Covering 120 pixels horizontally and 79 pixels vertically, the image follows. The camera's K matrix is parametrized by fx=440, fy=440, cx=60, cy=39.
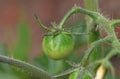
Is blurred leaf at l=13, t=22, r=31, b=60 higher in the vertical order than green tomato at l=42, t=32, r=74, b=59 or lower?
lower

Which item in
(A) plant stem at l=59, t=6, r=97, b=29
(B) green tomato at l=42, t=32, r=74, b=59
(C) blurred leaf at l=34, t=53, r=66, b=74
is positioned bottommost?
(C) blurred leaf at l=34, t=53, r=66, b=74

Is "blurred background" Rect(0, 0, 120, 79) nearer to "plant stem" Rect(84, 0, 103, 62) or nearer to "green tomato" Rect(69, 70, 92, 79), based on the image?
"plant stem" Rect(84, 0, 103, 62)

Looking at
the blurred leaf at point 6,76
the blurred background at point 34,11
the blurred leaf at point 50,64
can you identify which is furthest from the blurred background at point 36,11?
the blurred leaf at point 6,76

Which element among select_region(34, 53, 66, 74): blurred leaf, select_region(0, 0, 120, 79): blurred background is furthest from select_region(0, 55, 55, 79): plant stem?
select_region(0, 0, 120, 79): blurred background

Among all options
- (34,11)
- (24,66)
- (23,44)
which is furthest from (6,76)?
(34,11)

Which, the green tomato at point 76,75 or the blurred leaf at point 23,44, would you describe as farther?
the blurred leaf at point 23,44

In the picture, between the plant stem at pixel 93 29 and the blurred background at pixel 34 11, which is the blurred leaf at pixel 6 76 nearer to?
the plant stem at pixel 93 29

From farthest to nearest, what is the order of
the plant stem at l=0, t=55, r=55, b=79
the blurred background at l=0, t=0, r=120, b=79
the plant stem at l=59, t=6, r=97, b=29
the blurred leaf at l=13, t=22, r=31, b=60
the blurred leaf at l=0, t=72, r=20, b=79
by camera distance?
the blurred background at l=0, t=0, r=120, b=79 < the blurred leaf at l=13, t=22, r=31, b=60 < the blurred leaf at l=0, t=72, r=20, b=79 < the plant stem at l=59, t=6, r=97, b=29 < the plant stem at l=0, t=55, r=55, b=79

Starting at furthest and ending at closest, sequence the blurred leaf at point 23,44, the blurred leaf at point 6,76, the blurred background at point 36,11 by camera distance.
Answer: the blurred background at point 36,11 → the blurred leaf at point 23,44 → the blurred leaf at point 6,76

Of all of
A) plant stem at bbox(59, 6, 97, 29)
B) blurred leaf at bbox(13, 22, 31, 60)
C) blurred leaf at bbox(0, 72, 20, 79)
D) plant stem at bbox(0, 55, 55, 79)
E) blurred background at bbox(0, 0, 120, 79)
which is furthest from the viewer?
blurred background at bbox(0, 0, 120, 79)
